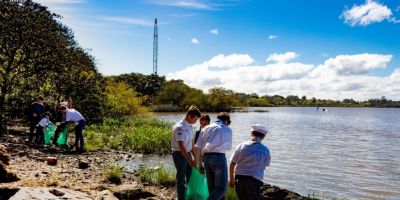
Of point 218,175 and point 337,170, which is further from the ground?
point 218,175

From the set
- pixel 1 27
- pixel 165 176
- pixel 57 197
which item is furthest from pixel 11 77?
pixel 57 197

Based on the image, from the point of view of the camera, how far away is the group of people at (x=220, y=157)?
7.59 m

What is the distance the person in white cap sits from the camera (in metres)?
7.56

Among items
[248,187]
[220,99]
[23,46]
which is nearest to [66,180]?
[248,187]

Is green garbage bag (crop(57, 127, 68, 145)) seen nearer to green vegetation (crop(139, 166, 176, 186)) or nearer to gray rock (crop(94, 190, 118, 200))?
green vegetation (crop(139, 166, 176, 186))

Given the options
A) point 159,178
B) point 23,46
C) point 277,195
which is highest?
point 23,46

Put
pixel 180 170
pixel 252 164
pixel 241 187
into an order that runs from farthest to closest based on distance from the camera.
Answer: pixel 180 170 → pixel 241 187 → pixel 252 164

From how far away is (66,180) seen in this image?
1172 cm

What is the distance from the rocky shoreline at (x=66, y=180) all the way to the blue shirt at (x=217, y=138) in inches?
102

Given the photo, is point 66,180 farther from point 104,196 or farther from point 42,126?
point 42,126

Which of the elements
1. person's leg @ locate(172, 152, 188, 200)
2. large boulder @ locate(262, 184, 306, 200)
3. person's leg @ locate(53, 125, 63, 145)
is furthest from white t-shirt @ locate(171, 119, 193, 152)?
person's leg @ locate(53, 125, 63, 145)

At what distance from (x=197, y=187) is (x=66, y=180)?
13.9ft

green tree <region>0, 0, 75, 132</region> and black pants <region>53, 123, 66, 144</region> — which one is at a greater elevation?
green tree <region>0, 0, 75, 132</region>

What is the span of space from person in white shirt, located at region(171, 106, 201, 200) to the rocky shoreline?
1493 mm
